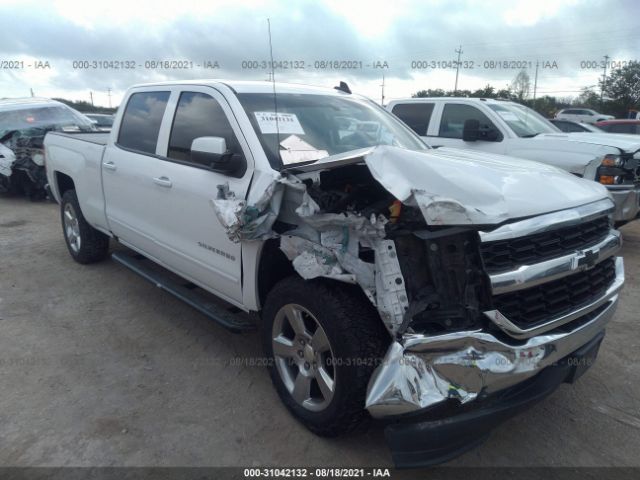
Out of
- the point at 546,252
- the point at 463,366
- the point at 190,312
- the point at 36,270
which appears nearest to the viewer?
the point at 463,366

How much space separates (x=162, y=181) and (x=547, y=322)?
9.02 feet

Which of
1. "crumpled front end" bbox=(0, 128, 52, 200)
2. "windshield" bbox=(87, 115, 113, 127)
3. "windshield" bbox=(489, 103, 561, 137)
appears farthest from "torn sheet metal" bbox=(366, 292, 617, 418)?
"windshield" bbox=(87, 115, 113, 127)

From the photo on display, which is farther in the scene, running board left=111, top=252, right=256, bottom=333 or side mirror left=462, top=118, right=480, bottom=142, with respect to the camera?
side mirror left=462, top=118, right=480, bottom=142

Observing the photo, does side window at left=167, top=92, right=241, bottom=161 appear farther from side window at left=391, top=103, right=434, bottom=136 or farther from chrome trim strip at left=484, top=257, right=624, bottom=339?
side window at left=391, top=103, right=434, bottom=136

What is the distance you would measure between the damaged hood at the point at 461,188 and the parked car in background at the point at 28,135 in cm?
897

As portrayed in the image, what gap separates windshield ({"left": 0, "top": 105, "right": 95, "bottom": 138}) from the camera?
10047mm

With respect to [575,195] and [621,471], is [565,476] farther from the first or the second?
[575,195]

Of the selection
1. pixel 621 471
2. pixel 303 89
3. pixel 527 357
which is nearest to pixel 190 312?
pixel 303 89

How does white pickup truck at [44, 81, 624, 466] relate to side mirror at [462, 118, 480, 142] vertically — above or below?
below

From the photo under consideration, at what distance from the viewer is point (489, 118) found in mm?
7180

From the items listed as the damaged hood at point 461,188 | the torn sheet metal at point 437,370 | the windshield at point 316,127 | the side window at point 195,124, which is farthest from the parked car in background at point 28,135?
the torn sheet metal at point 437,370

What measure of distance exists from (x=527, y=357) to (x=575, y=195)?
1.00 meters

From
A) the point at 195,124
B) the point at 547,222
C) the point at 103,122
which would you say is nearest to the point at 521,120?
the point at 195,124

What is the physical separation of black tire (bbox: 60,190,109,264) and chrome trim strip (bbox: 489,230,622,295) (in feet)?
15.5
